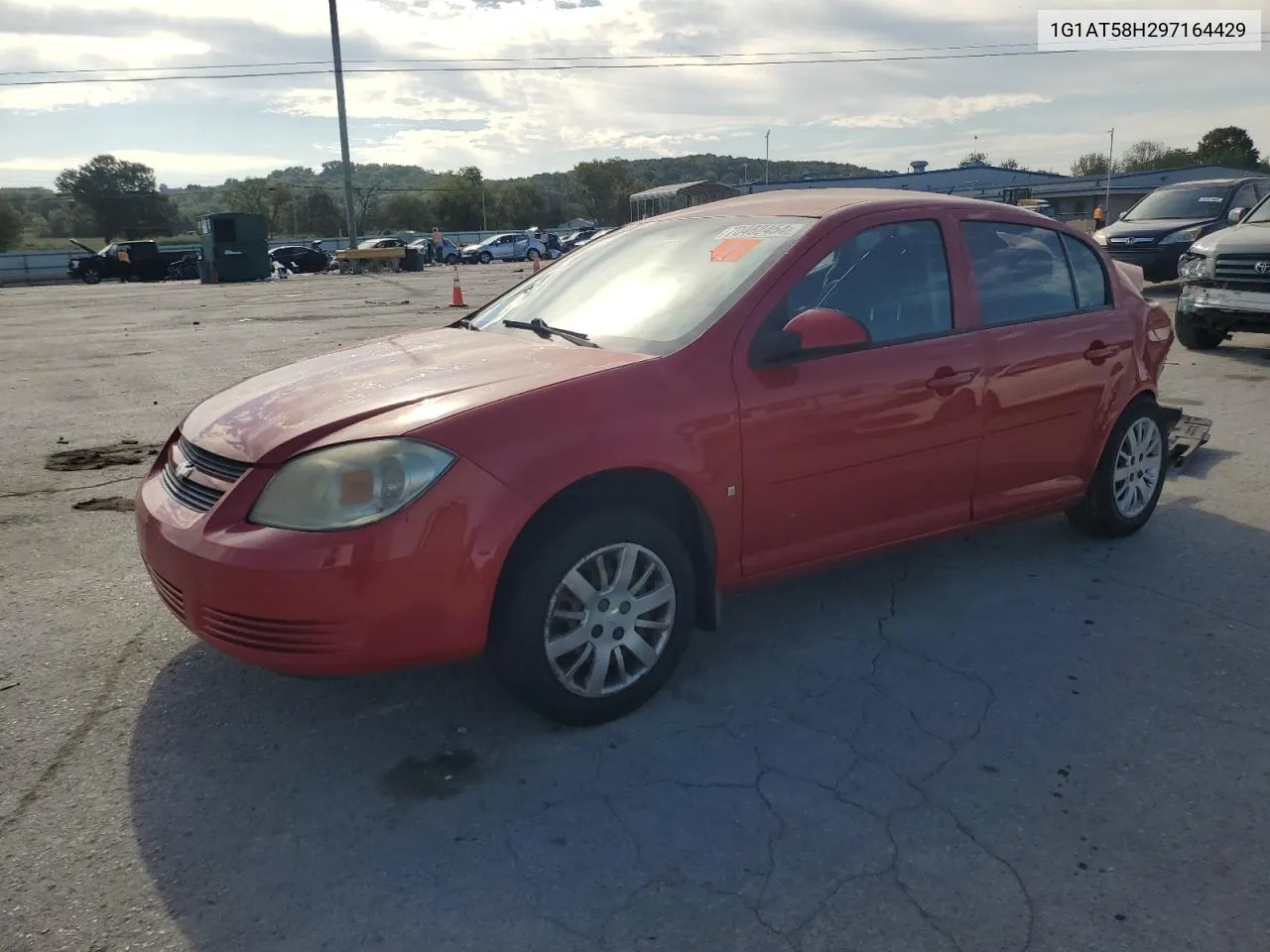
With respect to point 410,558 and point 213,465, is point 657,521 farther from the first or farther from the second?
point 213,465

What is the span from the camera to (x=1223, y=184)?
16312 mm

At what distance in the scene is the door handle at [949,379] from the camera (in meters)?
3.88

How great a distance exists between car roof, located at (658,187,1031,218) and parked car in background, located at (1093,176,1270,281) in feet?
42.1

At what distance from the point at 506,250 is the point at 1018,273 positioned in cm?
4610

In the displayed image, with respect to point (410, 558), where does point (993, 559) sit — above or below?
below

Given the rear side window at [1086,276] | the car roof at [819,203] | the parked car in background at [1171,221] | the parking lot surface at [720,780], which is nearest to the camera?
the parking lot surface at [720,780]

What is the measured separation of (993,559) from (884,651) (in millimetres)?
1270

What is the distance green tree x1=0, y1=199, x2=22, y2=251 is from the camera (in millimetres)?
67375

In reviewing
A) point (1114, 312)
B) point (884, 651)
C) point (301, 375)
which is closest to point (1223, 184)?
point (1114, 312)

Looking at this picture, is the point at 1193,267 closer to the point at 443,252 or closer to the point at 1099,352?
the point at 1099,352

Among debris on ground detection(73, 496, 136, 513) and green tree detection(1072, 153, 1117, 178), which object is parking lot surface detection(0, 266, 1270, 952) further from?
green tree detection(1072, 153, 1117, 178)

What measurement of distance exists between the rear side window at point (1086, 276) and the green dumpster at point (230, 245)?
32.2 m

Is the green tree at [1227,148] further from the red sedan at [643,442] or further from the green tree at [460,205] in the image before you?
the red sedan at [643,442]

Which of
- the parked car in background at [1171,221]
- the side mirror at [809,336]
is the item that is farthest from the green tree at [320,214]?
the side mirror at [809,336]
